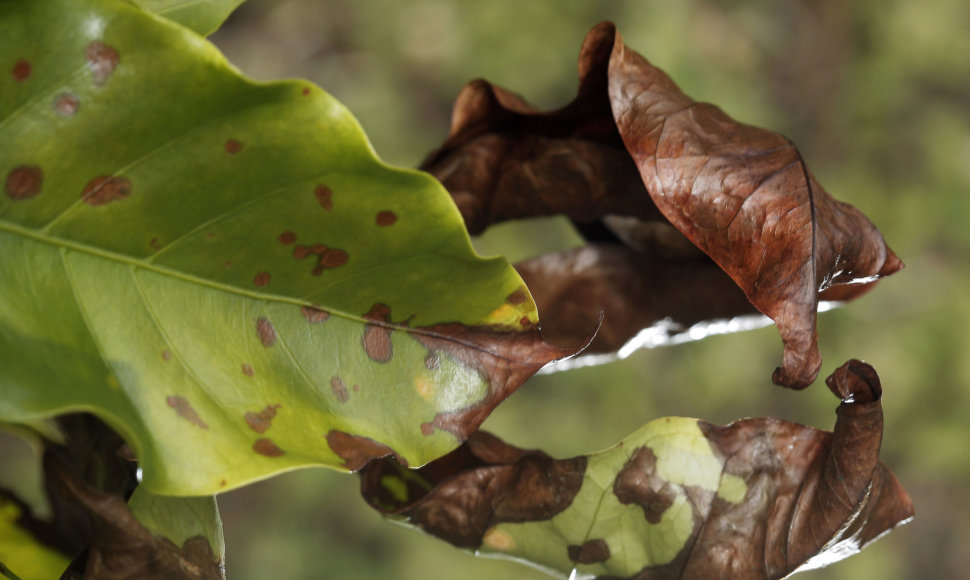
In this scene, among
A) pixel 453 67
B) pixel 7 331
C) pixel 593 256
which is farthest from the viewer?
pixel 453 67

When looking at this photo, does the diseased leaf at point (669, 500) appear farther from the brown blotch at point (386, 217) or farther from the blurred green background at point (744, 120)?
the blurred green background at point (744, 120)

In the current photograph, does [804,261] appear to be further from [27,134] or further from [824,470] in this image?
[27,134]

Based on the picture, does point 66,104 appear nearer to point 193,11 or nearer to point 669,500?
point 193,11

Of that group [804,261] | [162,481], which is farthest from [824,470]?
[162,481]

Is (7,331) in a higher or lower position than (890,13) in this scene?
higher

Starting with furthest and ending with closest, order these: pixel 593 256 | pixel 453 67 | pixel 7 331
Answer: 1. pixel 453 67
2. pixel 593 256
3. pixel 7 331

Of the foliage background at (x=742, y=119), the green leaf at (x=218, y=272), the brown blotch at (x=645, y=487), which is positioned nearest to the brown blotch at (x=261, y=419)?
the green leaf at (x=218, y=272)

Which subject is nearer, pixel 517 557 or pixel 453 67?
pixel 517 557

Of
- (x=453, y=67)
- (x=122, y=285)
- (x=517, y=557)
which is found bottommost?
(x=453, y=67)
